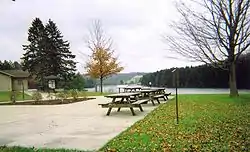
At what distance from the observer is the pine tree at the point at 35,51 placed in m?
44.0

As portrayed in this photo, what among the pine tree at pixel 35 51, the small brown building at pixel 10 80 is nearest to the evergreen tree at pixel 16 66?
the pine tree at pixel 35 51

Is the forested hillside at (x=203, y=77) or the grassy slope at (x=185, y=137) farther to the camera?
the forested hillside at (x=203, y=77)

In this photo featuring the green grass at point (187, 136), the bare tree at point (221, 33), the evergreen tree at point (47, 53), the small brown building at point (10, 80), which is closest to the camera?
the green grass at point (187, 136)

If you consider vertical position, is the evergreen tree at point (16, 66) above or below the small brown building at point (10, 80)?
above

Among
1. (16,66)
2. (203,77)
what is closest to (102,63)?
(203,77)

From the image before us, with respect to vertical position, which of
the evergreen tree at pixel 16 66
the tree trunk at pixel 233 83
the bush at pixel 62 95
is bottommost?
the bush at pixel 62 95

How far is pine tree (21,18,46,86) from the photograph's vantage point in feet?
144

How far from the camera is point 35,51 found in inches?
1779

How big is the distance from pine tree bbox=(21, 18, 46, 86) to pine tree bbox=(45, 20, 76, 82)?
73 cm

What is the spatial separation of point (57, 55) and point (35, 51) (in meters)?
3.26

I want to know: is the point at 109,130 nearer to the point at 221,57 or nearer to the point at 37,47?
the point at 221,57

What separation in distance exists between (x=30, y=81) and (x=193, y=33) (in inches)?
1380

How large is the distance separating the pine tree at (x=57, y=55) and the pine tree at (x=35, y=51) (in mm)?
730

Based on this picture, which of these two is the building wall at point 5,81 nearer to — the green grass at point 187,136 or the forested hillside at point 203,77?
the forested hillside at point 203,77
